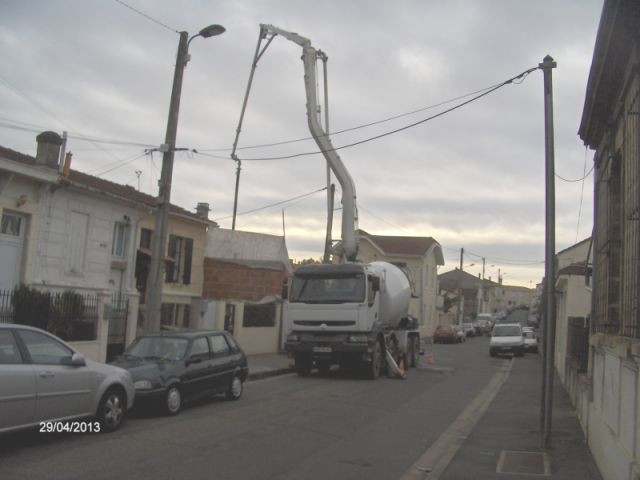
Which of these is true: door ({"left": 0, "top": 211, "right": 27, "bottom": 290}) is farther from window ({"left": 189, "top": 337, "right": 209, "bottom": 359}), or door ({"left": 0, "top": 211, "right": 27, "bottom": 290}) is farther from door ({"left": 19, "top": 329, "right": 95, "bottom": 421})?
door ({"left": 19, "top": 329, "right": 95, "bottom": 421})

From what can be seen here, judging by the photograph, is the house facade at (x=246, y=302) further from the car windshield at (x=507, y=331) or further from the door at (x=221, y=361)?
the car windshield at (x=507, y=331)

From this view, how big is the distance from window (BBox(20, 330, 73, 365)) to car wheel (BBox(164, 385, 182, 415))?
2.46 m

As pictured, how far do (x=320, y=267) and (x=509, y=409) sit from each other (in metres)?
6.92

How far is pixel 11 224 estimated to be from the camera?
16.7 m

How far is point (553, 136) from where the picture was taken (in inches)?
388

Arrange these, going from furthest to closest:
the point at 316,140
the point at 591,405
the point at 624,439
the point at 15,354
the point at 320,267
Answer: the point at 316,140 → the point at 320,267 → the point at 591,405 → the point at 15,354 → the point at 624,439

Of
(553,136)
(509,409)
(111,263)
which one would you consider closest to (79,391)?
(553,136)

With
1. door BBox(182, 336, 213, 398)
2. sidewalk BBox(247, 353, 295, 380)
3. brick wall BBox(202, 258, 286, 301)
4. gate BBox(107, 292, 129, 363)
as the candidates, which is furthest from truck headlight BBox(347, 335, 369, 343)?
brick wall BBox(202, 258, 286, 301)

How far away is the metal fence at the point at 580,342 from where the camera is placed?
1229cm

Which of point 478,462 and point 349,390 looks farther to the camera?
point 349,390

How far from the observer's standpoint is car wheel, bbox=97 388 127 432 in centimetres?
927

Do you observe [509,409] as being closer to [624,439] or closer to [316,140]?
[624,439]

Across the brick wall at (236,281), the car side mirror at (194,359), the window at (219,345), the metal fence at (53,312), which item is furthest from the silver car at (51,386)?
the brick wall at (236,281)

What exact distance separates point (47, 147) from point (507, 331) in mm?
25188
